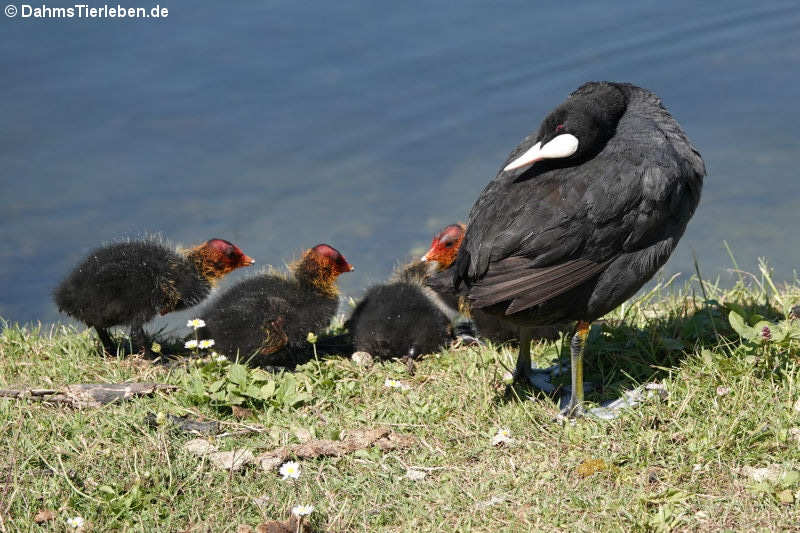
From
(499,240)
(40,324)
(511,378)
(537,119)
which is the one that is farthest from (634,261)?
(537,119)

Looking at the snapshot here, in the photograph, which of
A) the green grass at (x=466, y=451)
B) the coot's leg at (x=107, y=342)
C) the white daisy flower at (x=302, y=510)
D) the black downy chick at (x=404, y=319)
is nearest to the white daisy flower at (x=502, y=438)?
the green grass at (x=466, y=451)

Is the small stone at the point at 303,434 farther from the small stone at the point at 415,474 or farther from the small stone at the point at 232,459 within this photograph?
the small stone at the point at 415,474

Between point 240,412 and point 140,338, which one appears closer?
point 240,412

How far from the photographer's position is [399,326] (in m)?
4.75

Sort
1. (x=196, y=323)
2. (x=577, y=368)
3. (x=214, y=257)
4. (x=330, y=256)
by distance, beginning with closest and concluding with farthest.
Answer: (x=577, y=368), (x=196, y=323), (x=330, y=256), (x=214, y=257)

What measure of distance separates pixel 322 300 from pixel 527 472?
1928 mm

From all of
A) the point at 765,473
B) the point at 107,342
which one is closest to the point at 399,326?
the point at 107,342

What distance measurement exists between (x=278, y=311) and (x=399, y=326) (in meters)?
0.63

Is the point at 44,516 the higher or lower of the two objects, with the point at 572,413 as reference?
higher

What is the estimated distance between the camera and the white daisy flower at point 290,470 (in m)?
3.44

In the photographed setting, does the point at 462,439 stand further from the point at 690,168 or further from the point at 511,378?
the point at 690,168

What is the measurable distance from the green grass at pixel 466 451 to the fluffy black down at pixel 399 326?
0.18 metres

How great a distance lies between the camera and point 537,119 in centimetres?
739

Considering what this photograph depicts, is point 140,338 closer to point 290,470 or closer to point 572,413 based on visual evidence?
point 290,470
